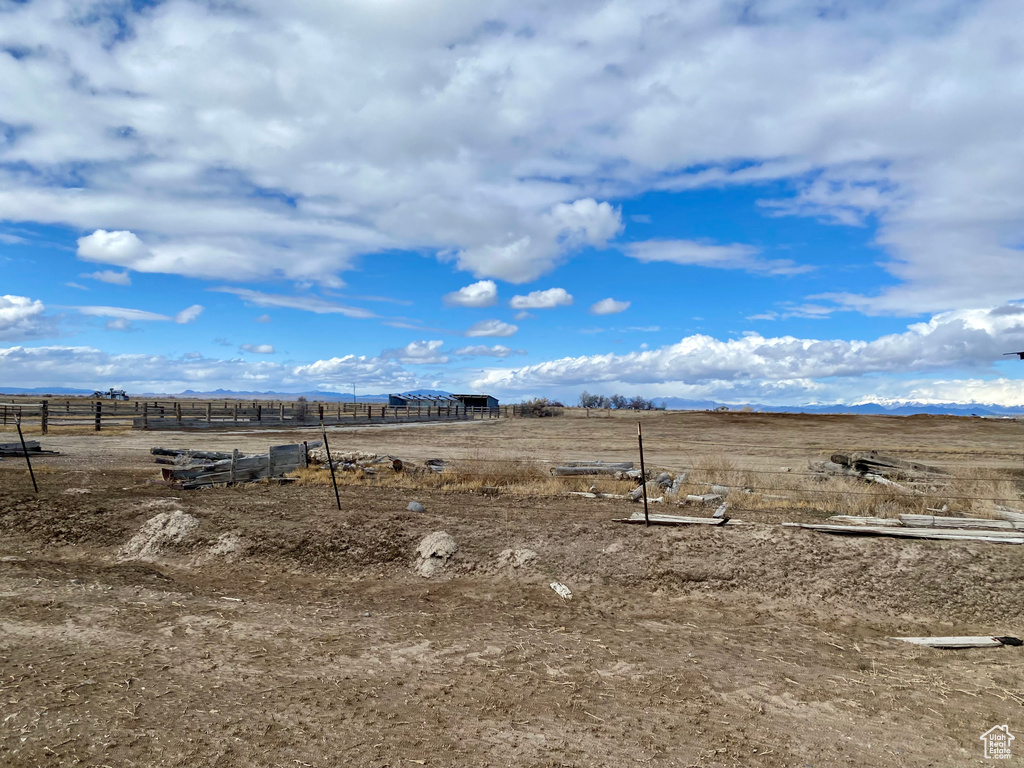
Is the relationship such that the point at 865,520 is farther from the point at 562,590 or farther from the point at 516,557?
the point at 516,557

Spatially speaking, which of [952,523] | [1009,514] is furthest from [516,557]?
[1009,514]

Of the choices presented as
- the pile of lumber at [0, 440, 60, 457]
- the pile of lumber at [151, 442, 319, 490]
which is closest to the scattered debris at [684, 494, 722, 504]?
the pile of lumber at [151, 442, 319, 490]

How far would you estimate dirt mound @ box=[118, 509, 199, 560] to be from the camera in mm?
11266

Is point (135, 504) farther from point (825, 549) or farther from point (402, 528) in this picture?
point (825, 549)

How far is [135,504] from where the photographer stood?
13000 millimetres

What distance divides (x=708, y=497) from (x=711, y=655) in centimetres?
745

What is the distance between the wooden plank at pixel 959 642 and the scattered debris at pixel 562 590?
419 centimetres

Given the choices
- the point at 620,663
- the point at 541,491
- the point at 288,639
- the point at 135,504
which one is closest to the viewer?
the point at 620,663

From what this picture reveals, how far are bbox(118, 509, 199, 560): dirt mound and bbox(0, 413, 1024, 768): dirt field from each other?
138 millimetres

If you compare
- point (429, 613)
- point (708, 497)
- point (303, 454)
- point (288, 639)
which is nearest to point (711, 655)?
point (429, 613)

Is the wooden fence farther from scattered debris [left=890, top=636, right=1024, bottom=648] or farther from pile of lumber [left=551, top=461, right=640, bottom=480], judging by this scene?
scattered debris [left=890, top=636, right=1024, bottom=648]

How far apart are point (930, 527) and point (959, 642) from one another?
4.07 m

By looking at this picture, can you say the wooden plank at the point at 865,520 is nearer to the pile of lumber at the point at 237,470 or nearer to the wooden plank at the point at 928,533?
the wooden plank at the point at 928,533

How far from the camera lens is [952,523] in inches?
454
